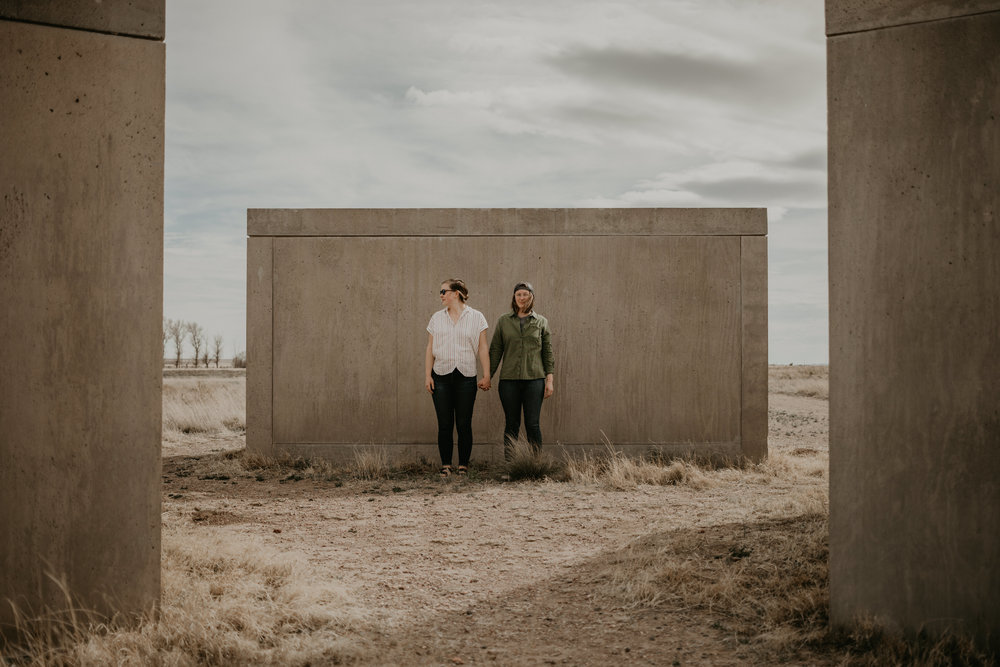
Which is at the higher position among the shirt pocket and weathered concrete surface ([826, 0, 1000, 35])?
weathered concrete surface ([826, 0, 1000, 35])

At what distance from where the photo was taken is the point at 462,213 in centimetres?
859

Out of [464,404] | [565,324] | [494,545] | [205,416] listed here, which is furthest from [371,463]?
[205,416]

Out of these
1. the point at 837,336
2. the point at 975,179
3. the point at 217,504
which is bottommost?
the point at 217,504

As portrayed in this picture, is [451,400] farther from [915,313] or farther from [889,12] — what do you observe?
[889,12]

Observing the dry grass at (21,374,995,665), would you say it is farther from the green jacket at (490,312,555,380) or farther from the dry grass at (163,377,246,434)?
the dry grass at (163,377,246,434)

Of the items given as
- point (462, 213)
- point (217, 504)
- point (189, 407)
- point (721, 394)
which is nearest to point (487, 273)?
point (462, 213)

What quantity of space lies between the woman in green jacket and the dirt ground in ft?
2.31

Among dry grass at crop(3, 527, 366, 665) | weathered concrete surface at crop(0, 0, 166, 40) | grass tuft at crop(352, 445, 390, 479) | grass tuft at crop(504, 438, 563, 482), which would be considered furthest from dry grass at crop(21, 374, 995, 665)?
weathered concrete surface at crop(0, 0, 166, 40)

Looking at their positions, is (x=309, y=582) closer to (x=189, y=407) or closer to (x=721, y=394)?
(x=721, y=394)

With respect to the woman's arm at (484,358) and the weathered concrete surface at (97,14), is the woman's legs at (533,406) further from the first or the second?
the weathered concrete surface at (97,14)

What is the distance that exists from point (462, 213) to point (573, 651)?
5914 mm

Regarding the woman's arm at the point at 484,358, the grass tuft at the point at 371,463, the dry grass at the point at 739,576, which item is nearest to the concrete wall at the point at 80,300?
the dry grass at the point at 739,576

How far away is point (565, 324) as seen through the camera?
8586 millimetres

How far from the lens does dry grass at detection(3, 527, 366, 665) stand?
3.19m
